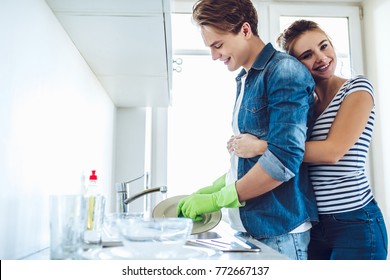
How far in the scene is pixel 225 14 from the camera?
991 millimetres

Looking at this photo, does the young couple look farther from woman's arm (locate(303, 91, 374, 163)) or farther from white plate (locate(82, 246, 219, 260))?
white plate (locate(82, 246, 219, 260))

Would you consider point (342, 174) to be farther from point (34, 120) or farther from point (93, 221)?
point (34, 120)

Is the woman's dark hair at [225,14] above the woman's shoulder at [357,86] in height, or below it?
above

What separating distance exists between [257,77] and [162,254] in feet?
1.81

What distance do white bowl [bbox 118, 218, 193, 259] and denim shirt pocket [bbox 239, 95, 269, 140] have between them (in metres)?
0.36

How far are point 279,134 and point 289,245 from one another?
0.28 meters

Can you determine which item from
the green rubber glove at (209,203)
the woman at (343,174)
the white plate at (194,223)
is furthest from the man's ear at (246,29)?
the white plate at (194,223)

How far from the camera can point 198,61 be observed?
8.01 ft

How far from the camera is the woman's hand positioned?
2.98 feet

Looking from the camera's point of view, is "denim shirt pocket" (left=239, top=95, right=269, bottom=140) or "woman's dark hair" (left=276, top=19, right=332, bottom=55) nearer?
"denim shirt pocket" (left=239, top=95, right=269, bottom=140)

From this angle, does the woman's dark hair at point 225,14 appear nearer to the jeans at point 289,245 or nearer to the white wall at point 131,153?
the jeans at point 289,245

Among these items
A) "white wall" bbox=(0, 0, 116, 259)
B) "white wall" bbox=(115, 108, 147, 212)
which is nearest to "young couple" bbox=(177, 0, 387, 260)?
"white wall" bbox=(0, 0, 116, 259)

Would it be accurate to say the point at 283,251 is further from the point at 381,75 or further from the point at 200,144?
the point at 381,75

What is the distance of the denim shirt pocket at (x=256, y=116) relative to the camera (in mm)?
937
